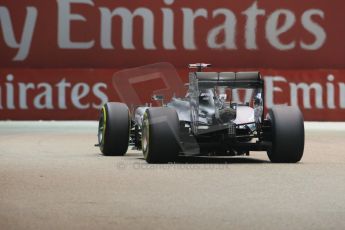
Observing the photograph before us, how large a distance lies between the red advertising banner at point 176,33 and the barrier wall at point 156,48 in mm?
30

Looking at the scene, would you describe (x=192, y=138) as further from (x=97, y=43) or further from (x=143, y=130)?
(x=97, y=43)

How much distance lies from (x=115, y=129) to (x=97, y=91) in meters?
13.1

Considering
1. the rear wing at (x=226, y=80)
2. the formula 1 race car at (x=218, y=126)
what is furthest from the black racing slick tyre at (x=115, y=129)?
the rear wing at (x=226, y=80)

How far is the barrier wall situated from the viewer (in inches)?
1137

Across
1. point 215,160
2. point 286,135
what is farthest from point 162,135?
point 215,160

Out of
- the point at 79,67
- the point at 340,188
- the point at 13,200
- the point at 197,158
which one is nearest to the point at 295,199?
the point at 340,188

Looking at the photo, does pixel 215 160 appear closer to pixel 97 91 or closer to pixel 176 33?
pixel 97 91

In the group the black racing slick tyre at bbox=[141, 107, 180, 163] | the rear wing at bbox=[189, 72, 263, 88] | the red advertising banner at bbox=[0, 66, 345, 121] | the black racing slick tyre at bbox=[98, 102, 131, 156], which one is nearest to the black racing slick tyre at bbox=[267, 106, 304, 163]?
the rear wing at bbox=[189, 72, 263, 88]

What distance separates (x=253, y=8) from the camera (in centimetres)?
3030

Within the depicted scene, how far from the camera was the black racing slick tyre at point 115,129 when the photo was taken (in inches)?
626

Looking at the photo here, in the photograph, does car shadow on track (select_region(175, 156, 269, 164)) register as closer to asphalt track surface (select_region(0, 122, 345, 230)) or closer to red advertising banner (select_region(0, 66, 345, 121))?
asphalt track surface (select_region(0, 122, 345, 230))

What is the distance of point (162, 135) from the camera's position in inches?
554

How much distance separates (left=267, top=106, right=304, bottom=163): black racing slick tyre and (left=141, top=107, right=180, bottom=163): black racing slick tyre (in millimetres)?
1499

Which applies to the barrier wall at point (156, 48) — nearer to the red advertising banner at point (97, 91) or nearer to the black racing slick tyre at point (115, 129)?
the red advertising banner at point (97, 91)
